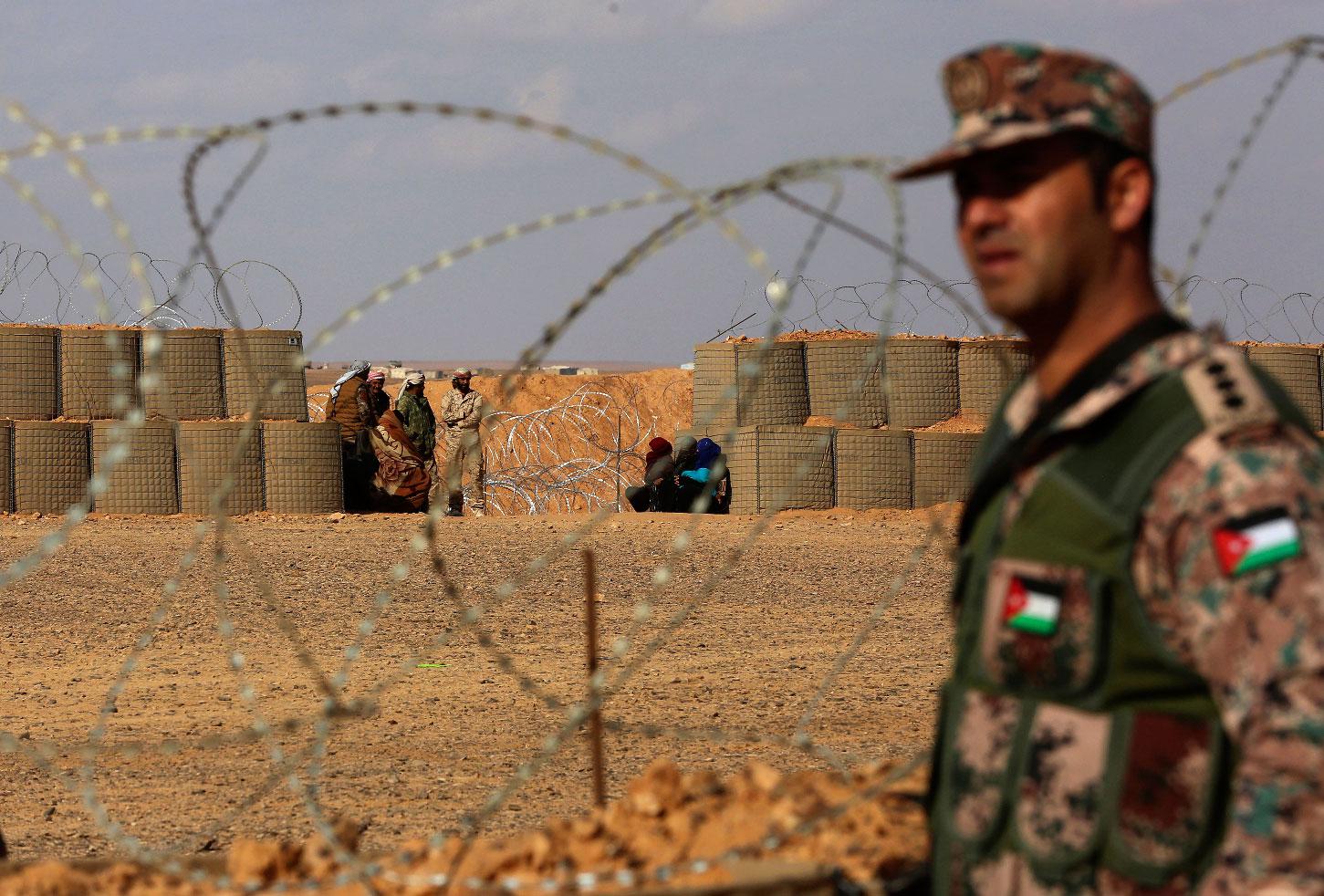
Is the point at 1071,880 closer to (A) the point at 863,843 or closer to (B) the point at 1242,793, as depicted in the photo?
(B) the point at 1242,793

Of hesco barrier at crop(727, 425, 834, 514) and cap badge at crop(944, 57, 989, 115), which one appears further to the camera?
hesco barrier at crop(727, 425, 834, 514)

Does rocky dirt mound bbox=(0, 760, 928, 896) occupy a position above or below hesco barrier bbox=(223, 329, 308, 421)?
below

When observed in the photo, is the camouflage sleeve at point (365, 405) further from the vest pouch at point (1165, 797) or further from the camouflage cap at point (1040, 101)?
the vest pouch at point (1165, 797)

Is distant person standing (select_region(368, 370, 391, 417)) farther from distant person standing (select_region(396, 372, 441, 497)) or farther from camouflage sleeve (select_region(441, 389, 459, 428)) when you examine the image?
camouflage sleeve (select_region(441, 389, 459, 428))

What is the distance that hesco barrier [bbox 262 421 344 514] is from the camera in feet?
46.0

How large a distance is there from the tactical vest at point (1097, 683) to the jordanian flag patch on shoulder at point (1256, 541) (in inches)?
3.8

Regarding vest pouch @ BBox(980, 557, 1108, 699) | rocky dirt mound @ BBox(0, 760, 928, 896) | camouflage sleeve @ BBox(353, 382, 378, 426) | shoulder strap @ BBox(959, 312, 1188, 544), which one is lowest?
rocky dirt mound @ BBox(0, 760, 928, 896)

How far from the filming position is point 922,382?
601 inches

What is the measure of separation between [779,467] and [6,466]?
266 inches

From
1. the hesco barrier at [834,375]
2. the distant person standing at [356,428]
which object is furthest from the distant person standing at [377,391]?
the hesco barrier at [834,375]

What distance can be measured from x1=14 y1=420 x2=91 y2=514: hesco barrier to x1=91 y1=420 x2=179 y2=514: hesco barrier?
31cm

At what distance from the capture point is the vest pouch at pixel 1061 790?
1541 millimetres

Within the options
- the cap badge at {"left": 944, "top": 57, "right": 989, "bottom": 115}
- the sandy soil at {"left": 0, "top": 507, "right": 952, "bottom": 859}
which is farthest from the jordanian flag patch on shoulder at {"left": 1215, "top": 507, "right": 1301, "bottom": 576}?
the sandy soil at {"left": 0, "top": 507, "right": 952, "bottom": 859}

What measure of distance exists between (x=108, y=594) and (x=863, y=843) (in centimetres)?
830
